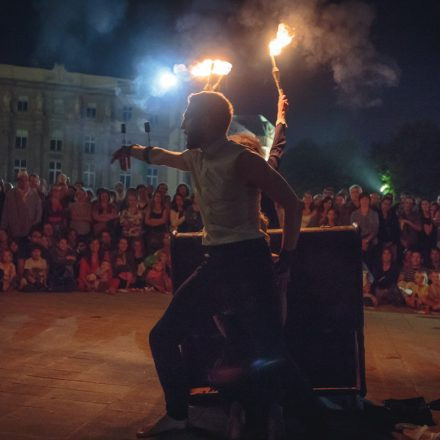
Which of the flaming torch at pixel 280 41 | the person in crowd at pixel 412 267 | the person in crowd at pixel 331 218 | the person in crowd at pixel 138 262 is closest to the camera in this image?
the flaming torch at pixel 280 41

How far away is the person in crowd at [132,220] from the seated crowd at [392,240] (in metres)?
3.11

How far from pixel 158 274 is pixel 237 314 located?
6.92m

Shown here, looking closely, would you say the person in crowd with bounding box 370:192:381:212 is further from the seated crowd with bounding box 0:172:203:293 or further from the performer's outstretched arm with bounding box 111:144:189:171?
the performer's outstretched arm with bounding box 111:144:189:171

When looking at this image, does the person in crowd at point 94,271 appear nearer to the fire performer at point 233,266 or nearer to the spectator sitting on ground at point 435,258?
the spectator sitting on ground at point 435,258

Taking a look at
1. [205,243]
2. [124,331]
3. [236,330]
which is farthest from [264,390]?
[124,331]

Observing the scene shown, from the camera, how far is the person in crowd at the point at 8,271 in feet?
29.9

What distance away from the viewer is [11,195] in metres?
9.78

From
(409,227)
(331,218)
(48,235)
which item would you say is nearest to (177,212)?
(48,235)

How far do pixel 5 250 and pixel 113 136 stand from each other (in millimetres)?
38802

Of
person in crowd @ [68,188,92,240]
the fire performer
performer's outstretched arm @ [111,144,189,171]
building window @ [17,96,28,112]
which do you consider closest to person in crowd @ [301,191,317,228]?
person in crowd @ [68,188,92,240]

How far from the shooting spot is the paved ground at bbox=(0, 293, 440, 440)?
3.47 m

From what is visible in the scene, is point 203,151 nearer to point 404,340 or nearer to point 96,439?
point 96,439

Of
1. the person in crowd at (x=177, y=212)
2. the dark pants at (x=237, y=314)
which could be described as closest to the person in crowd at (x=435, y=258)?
the person in crowd at (x=177, y=212)

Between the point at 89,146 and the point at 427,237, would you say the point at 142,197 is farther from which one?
the point at 89,146
